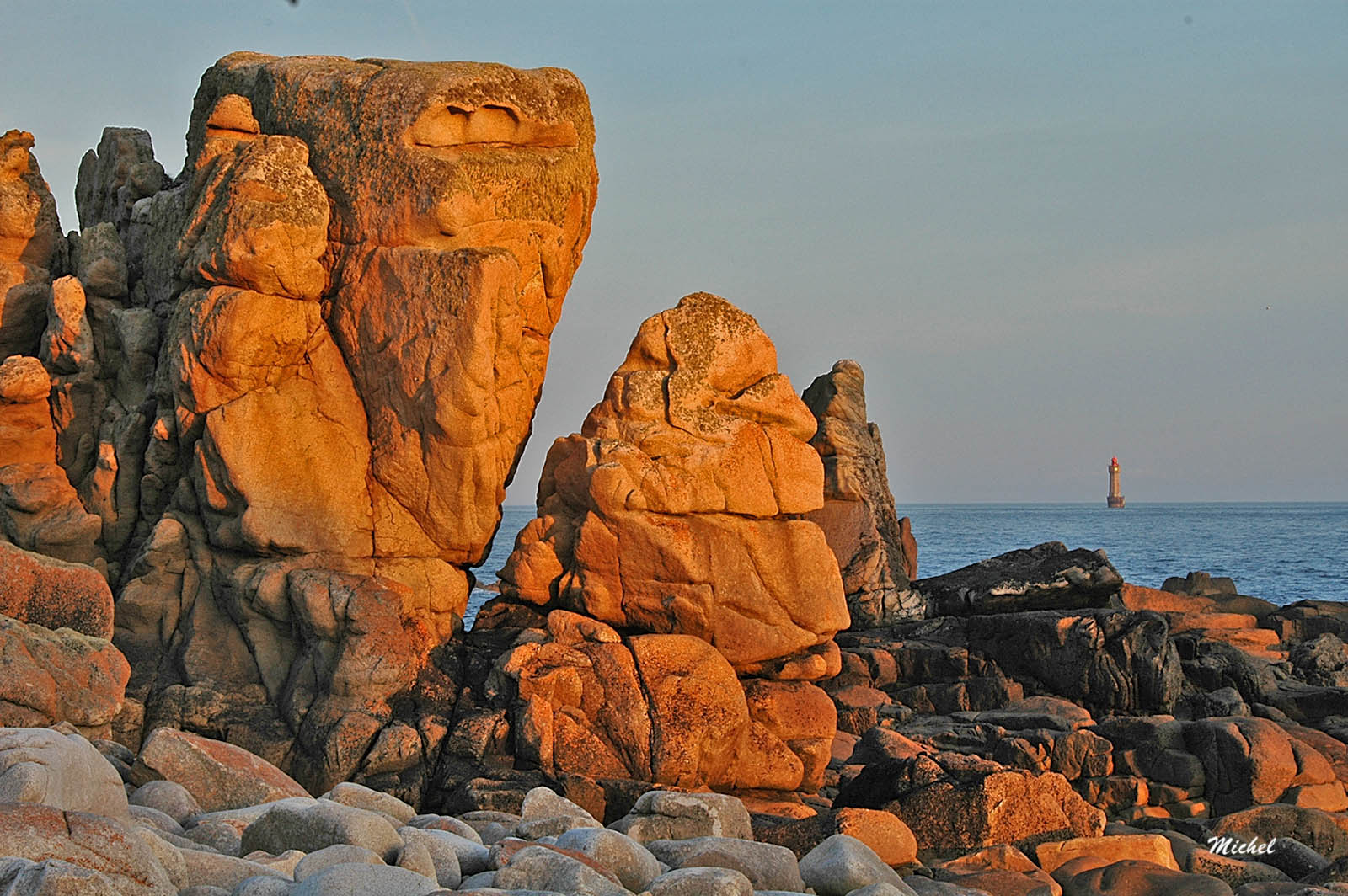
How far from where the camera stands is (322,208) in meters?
15.6

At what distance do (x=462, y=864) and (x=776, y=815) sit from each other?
5.50 meters

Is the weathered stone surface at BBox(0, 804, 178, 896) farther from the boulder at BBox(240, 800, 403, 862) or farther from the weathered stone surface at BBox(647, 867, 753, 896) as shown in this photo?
the weathered stone surface at BBox(647, 867, 753, 896)

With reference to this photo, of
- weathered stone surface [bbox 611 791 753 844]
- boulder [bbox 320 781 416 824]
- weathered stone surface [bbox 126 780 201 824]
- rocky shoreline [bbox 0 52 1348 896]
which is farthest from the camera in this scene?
rocky shoreline [bbox 0 52 1348 896]

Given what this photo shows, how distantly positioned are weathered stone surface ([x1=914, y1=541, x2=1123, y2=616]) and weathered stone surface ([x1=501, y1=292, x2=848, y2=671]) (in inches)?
399

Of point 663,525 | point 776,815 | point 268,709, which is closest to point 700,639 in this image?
point 663,525

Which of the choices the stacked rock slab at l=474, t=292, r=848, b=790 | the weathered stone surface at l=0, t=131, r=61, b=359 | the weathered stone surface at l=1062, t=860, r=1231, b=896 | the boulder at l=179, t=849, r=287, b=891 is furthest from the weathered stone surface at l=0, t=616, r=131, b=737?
the weathered stone surface at l=1062, t=860, r=1231, b=896

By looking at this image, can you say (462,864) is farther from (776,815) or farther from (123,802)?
(776,815)

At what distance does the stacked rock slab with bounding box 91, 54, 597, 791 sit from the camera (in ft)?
49.1

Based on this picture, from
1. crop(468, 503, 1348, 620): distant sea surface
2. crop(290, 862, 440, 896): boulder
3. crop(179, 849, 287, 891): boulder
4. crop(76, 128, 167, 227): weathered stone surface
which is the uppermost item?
crop(76, 128, 167, 227): weathered stone surface

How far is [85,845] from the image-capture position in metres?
6.15

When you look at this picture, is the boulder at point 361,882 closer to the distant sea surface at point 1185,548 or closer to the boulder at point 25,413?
the boulder at point 25,413

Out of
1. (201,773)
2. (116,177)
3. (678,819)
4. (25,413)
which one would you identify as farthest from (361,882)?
(116,177)

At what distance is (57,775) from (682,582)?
8.58m

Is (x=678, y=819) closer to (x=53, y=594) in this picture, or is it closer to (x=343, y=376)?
(x=53, y=594)
